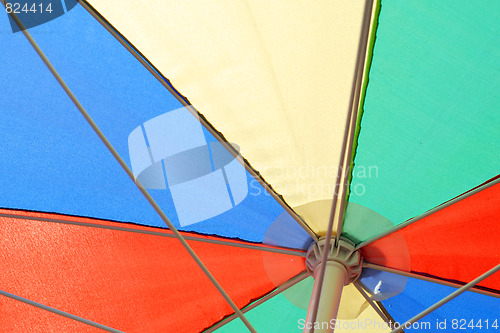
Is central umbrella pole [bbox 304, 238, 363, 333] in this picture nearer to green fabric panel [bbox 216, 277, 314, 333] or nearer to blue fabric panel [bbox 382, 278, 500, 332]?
green fabric panel [bbox 216, 277, 314, 333]

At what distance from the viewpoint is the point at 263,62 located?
218cm

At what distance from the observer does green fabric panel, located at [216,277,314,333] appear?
9.68ft

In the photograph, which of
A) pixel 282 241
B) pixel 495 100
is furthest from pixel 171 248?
pixel 495 100

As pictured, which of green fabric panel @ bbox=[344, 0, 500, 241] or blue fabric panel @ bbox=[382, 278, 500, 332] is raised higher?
green fabric panel @ bbox=[344, 0, 500, 241]

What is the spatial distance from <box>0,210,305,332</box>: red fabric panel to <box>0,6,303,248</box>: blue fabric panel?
16cm

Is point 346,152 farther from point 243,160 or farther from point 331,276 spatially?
point 331,276

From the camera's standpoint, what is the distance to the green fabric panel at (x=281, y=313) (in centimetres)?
295
